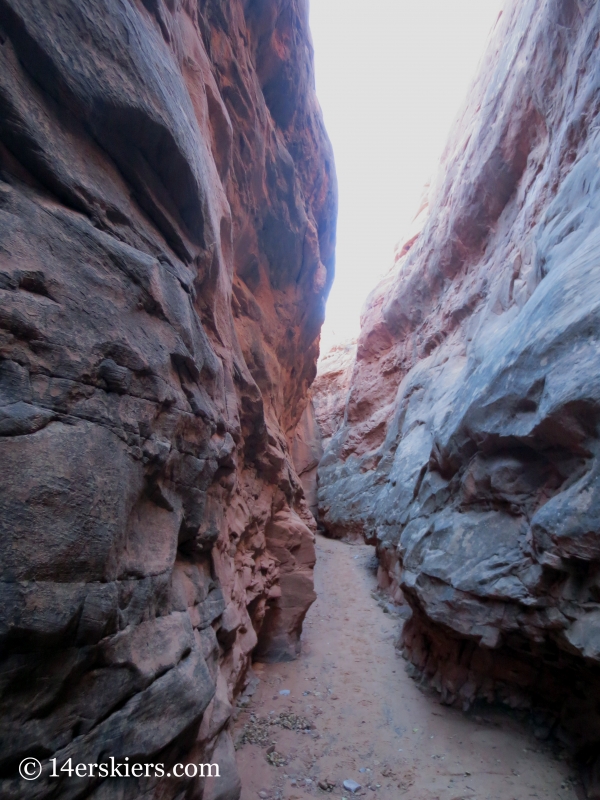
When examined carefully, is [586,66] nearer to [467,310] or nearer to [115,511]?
[467,310]

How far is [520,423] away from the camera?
17.2 feet

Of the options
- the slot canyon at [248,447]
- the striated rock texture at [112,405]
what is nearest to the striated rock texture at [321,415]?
the slot canyon at [248,447]

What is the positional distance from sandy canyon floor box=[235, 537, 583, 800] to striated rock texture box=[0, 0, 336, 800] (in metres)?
1.01

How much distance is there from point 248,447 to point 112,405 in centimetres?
485

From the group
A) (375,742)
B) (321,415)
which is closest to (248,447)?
(375,742)

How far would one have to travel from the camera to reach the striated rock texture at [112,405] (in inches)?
93.1

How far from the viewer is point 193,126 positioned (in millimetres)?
4770

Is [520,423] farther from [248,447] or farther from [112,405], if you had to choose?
[112,405]

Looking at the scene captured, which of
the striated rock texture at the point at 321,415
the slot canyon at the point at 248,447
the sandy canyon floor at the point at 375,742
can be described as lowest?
the sandy canyon floor at the point at 375,742

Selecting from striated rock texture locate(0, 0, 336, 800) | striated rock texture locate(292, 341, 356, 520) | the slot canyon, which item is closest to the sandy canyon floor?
the slot canyon

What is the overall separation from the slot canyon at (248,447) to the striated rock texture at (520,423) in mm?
48

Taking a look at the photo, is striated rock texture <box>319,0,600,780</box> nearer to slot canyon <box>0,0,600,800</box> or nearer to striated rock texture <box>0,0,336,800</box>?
slot canyon <box>0,0,600,800</box>

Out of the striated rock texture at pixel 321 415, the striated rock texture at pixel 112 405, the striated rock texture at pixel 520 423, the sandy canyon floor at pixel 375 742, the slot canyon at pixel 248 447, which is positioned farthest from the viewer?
the striated rock texture at pixel 321 415

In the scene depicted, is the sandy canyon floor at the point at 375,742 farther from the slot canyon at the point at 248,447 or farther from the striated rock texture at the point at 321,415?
the striated rock texture at the point at 321,415
